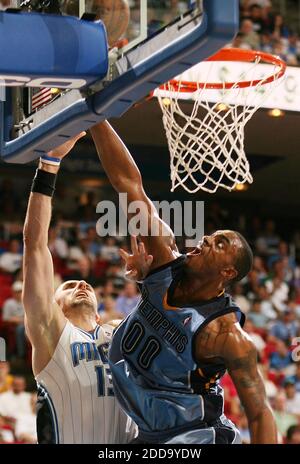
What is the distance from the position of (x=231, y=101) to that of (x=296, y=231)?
22.1ft

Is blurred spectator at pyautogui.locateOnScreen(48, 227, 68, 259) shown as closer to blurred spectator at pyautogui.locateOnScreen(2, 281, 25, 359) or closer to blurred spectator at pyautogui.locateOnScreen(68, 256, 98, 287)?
blurred spectator at pyautogui.locateOnScreen(68, 256, 98, 287)

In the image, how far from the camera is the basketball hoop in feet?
14.3

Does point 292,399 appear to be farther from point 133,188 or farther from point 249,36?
point 133,188

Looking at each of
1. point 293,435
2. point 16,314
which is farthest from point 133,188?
point 16,314

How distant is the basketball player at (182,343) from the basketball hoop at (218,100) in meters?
0.69

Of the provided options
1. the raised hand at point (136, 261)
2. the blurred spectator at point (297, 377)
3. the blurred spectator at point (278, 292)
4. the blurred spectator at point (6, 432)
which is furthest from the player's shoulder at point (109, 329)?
the blurred spectator at point (278, 292)

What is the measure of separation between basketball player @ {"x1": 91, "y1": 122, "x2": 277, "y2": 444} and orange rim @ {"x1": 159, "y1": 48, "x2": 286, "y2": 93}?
2.54 feet

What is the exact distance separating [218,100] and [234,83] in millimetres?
165

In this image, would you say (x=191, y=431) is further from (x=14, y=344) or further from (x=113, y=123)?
(x=113, y=123)

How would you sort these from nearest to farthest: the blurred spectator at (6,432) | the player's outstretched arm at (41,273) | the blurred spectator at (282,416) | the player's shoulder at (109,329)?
the player's outstretched arm at (41,273)
the player's shoulder at (109,329)
the blurred spectator at (6,432)
the blurred spectator at (282,416)

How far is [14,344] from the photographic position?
798cm

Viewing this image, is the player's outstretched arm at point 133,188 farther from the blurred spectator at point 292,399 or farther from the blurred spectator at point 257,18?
the blurred spectator at point 257,18

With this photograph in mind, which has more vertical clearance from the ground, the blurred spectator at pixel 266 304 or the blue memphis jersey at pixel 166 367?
the blue memphis jersey at pixel 166 367

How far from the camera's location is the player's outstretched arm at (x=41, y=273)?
150 inches
